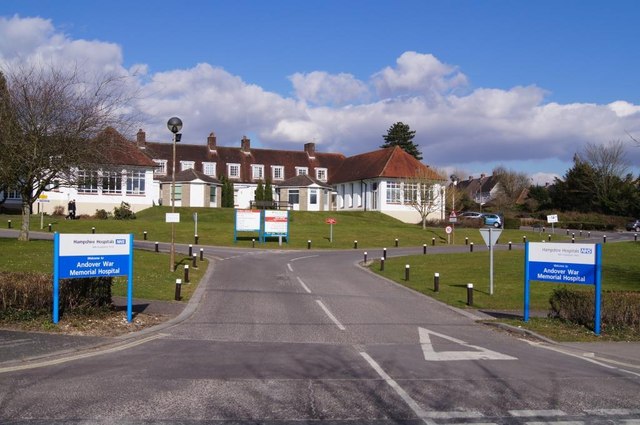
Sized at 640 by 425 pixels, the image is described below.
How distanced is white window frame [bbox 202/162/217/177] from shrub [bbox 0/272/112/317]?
62775 millimetres

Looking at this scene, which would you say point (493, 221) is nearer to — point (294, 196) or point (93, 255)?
point (294, 196)

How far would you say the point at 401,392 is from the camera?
7301 mm

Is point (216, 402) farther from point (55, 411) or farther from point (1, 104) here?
point (1, 104)

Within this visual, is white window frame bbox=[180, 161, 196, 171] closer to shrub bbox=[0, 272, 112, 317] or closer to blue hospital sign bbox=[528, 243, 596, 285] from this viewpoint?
shrub bbox=[0, 272, 112, 317]

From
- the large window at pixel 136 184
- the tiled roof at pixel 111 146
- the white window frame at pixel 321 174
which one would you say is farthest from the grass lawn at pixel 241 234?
the white window frame at pixel 321 174

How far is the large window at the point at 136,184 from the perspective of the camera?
2437 inches

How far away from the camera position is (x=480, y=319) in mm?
14703

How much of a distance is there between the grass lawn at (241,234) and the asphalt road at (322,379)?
3004cm

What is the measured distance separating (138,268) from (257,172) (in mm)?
55275

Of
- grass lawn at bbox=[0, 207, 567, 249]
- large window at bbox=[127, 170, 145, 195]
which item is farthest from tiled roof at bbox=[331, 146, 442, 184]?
large window at bbox=[127, 170, 145, 195]

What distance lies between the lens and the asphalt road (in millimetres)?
6363

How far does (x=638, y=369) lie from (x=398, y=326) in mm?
5031

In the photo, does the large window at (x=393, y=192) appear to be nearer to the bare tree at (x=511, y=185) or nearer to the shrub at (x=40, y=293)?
the bare tree at (x=511, y=185)

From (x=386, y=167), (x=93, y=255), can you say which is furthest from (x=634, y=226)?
(x=93, y=255)
